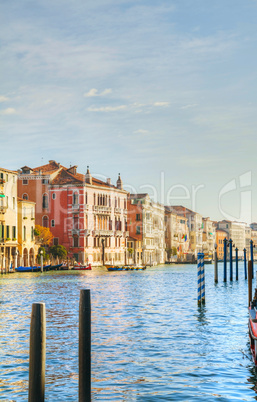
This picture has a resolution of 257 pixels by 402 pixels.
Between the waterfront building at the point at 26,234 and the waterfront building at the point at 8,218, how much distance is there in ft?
4.42

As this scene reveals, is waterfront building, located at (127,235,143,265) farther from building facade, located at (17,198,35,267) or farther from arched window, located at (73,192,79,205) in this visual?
building facade, located at (17,198,35,267)

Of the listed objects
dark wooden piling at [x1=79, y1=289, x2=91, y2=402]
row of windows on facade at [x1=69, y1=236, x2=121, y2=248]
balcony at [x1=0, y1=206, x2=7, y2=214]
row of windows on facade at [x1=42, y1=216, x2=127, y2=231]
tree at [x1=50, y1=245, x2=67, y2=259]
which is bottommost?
dark wooden piling at [x1=79, y1=289, x2=91, y2=402]

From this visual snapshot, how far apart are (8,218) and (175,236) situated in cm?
5925

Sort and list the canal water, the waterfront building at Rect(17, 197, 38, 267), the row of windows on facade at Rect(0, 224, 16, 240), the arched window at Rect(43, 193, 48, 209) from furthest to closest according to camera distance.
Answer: the arched window at Rect(43, 193, 48, 209), the waterfront building at Rect(17, 197, 38, 267), the row of windows on facade at Rect(0, 224, 16, 240), the canal water

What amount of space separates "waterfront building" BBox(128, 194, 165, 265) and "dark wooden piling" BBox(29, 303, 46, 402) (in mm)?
77078

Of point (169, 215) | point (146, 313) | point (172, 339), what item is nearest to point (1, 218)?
point (146, 313)

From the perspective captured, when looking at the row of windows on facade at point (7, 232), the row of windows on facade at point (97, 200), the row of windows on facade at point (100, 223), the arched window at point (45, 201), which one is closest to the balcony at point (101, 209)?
the row of windows on facade at point (97, 200)

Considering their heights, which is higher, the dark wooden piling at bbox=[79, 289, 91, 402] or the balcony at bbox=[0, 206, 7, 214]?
the balcony at bbox=[0, 206, 7, 214]

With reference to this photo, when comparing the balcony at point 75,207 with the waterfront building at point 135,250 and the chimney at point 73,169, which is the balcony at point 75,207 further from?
the waterfront building at point 135,250

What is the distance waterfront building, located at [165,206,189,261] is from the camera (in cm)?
10482

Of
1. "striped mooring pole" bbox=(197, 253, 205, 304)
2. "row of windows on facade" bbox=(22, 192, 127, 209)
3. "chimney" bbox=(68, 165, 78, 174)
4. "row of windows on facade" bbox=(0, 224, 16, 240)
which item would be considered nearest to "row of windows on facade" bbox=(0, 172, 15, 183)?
"row of windows on facade" bbox=(0, 224, 16, 240)

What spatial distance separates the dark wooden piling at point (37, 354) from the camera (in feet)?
19.6

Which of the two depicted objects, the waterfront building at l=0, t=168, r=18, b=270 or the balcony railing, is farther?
the balcony railing

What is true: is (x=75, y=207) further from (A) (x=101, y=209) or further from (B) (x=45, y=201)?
(A) (x=101, y=209)
